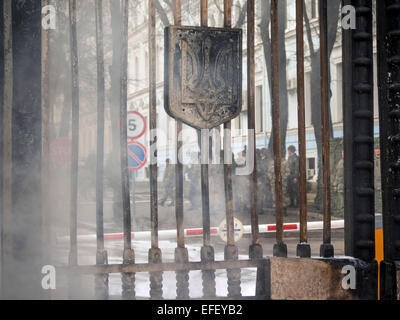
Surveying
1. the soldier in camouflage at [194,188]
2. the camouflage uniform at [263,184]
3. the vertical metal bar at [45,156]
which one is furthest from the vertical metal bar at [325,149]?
the soldier in camouflage at [194,188]

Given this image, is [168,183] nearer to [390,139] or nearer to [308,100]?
[308,100]

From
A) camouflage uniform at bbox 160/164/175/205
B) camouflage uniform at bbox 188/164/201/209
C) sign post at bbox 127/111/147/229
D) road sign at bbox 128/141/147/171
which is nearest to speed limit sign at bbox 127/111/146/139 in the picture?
sign post at bbox 127/111/147/229

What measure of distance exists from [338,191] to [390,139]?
34.8 ft

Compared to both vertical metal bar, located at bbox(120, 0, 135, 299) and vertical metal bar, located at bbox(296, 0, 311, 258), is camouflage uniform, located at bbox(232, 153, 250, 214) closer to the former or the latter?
vertical metal bar, located at bbox(296, 0, 311, 258)

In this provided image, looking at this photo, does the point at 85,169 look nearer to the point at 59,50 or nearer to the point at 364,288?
the point at 59,50

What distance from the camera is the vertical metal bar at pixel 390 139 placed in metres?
2.75

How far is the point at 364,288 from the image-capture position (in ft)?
9.11

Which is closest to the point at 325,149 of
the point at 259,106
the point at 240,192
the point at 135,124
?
the point at 135,124

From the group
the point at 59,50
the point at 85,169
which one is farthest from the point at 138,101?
the point at 59,50

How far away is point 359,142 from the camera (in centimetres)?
282

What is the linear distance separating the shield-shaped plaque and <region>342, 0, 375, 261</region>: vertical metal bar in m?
0.62

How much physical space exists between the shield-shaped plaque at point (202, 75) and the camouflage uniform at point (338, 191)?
34.3ft

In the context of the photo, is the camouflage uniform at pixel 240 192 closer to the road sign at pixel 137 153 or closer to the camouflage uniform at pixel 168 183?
the camouflage uniform at pixel 168 183

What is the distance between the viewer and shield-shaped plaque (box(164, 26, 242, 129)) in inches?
101
